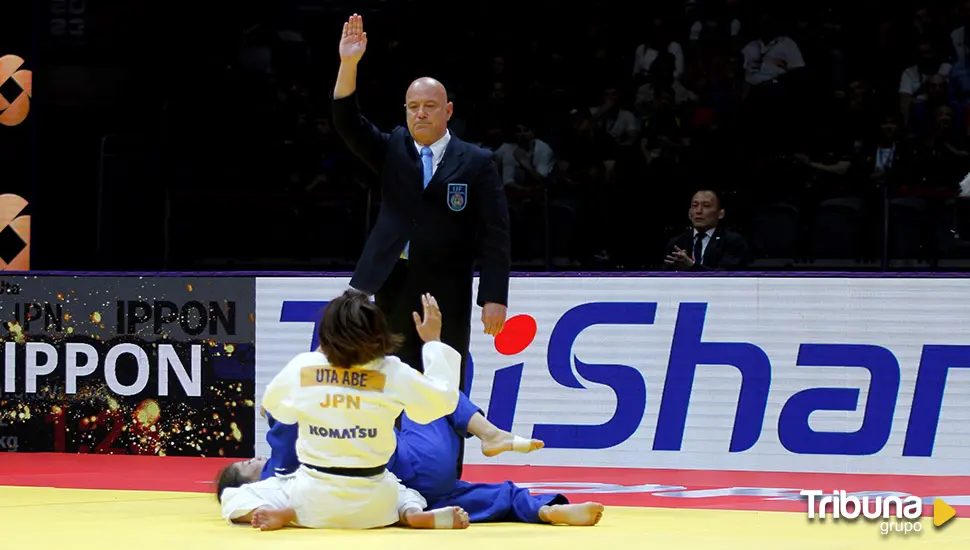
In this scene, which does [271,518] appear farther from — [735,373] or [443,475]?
[735,373]

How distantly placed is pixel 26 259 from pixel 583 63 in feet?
19.3

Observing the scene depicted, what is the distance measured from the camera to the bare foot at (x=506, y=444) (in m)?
6.09

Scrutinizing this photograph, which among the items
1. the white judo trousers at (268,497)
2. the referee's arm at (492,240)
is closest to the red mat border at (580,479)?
the referee's arm at (492,240)

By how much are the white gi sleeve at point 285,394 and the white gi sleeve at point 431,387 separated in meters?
0.40

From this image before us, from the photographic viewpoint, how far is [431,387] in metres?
5.89

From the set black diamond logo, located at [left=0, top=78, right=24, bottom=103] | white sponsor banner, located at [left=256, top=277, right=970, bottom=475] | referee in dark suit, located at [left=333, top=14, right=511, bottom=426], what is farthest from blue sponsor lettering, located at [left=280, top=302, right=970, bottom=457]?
black diamond logo, located at [left=0, top=78, right=24, bottom=103]

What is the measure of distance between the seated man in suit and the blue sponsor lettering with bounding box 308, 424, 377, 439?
14.0ft

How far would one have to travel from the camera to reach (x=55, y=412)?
32.8 feet

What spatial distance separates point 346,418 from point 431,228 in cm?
129

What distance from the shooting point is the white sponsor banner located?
29.1 feet

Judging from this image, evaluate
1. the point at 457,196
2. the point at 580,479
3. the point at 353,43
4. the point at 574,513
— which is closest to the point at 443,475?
the point at 574,513

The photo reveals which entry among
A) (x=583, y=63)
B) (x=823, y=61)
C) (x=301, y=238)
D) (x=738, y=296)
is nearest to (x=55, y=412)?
(x=301, y=238)

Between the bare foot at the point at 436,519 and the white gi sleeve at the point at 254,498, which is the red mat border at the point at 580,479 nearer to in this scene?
the bare foot at the point at 436,519

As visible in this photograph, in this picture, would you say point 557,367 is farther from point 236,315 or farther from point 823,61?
point 823,61
